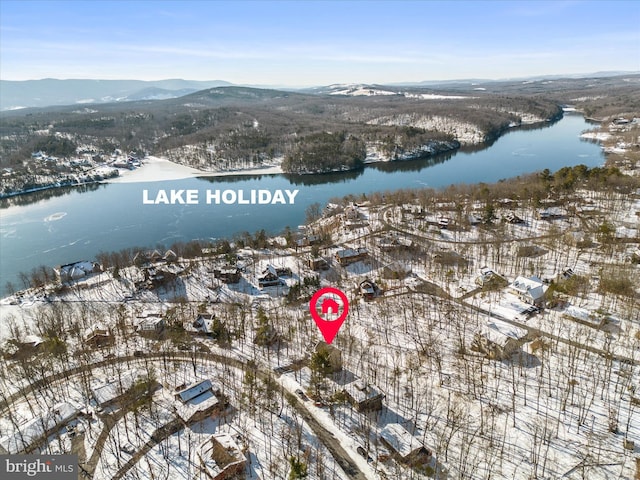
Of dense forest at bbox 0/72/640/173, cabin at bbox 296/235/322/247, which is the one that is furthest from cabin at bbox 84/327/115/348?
dense forest at bbox 0/72/640/173

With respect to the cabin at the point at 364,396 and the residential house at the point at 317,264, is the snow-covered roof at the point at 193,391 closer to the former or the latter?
the cabin at the point at 364,396

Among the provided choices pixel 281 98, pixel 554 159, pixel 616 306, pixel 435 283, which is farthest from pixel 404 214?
pixel 281 98

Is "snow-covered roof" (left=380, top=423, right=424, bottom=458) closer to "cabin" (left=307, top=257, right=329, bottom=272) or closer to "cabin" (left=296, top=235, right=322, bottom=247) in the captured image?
"cabin" (left=307, top=257, right=329, bottom=272)

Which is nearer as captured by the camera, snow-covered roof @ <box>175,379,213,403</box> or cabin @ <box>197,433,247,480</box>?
cabin @ <box>197,433,247,480</box>

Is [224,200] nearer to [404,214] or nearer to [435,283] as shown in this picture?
[404,214]

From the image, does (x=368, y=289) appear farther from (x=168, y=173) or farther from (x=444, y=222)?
(x=168, y=173)
